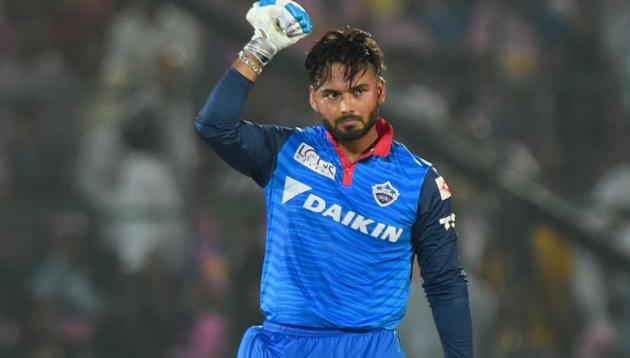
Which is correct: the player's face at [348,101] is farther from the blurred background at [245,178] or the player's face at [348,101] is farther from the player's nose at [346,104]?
the blurred background at [245,178]

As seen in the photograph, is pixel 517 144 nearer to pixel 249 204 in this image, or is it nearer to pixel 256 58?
pixel 249 204

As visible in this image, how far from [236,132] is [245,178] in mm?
4553

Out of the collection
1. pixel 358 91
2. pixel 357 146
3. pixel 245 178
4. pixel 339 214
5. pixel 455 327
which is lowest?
pixel 455 327

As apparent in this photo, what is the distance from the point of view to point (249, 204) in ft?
29.6

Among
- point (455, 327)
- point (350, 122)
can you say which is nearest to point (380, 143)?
point (350, 122)

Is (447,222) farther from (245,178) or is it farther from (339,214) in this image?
(245,178)

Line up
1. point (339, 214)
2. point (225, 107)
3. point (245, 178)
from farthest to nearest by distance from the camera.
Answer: point (245, 178)
point (339, 214)
point (225, 107)

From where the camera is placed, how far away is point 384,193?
186 inches

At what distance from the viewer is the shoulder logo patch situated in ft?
15.5

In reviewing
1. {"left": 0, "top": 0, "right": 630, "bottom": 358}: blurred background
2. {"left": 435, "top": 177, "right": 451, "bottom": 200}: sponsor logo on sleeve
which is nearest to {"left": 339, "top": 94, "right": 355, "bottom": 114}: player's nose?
{"left": 435, "top": 177, "right": 451, "bottom": 200}: sponsor logo on sleeve

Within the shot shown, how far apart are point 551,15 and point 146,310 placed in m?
3.17

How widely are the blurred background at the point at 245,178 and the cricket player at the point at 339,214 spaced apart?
389cm

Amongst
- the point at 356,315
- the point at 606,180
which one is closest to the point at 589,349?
the point at 606,180

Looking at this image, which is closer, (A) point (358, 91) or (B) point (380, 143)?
(A) point (358, 91)
